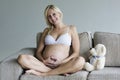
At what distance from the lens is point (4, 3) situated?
4965 millimetres

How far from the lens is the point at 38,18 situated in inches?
194

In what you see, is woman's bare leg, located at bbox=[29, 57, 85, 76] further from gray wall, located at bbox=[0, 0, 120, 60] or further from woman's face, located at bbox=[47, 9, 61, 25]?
gray wall, located at bbox=[0, 0, 120, 60]

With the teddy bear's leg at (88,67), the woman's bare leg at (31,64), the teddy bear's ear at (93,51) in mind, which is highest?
the teddy bear's ear at (93,51)

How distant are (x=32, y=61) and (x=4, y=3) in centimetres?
227

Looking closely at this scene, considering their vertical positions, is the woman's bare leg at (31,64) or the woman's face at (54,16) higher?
the woman's face at (54,16)

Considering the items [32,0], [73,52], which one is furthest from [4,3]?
[73,52]

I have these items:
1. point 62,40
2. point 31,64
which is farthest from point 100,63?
point 31,64

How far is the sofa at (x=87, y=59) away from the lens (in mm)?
2807

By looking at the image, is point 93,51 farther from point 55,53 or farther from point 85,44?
point 55,53

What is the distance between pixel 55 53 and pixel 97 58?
46 centimetres

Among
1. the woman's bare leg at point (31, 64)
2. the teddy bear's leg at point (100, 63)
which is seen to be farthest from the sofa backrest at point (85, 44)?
the woman's bare leg at point (31, 64)

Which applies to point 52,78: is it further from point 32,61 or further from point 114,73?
point 114,73

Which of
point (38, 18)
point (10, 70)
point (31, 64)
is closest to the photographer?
point (10, 70)

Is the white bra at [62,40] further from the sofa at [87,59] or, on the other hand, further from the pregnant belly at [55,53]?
the sofa at [87,59]
